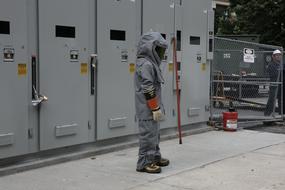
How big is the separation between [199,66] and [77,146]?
3710mm

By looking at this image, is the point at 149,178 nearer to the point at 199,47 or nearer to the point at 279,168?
the point at 279,168

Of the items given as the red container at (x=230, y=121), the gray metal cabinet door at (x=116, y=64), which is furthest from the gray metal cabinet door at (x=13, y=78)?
the red container at (x=230, y=121)

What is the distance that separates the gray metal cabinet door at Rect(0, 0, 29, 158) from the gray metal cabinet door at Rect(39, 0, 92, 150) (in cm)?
32

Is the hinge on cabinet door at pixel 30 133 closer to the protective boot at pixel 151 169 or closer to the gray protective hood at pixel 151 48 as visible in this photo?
the protective boot at pixel 151 169

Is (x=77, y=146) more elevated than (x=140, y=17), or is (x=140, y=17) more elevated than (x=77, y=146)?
(x=140, y=17)

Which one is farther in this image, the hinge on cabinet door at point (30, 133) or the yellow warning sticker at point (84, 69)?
the yellow warning sticker at point (84, 69)

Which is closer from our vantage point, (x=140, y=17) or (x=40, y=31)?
(x=40, y=31)

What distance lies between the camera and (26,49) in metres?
7.05

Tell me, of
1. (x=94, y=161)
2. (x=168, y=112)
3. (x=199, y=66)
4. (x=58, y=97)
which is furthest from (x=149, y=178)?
(x=199, y=66)

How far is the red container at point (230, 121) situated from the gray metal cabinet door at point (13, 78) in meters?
5.10

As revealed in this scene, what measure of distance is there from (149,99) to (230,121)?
4.52 meters

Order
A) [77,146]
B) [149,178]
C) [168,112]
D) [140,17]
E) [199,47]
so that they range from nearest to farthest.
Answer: [149,178], [77,146], [140,17], [168,112], [199,47]

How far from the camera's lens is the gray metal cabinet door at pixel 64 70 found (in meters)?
7.35

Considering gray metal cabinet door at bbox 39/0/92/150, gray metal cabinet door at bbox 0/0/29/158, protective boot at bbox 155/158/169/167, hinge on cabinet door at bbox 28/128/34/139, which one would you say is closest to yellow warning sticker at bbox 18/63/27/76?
gray metal cabinet door at bbox 0/0/29/158
